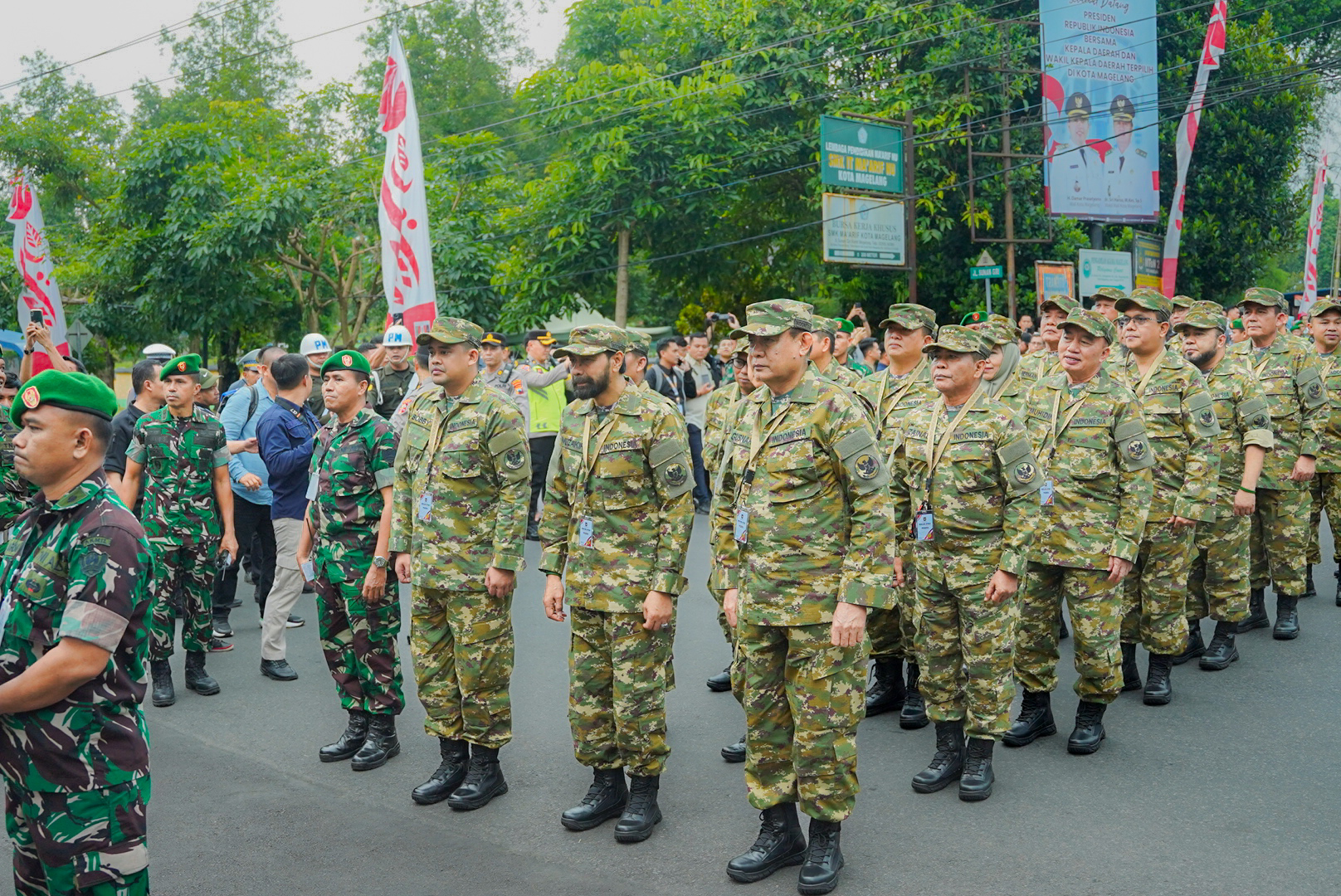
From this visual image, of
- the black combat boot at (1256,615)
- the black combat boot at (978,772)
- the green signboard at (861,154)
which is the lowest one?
the black combat boot at (1256,615)

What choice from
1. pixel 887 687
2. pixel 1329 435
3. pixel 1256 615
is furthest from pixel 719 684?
pixel 1329 435

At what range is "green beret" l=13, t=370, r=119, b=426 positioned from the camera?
9.50ft

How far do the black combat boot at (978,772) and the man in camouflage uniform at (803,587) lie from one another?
0.96 meters

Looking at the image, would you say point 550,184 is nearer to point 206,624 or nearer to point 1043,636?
point 206,624

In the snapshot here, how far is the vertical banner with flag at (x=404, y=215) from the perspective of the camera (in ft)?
31.1

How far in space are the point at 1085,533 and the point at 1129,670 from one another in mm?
1352

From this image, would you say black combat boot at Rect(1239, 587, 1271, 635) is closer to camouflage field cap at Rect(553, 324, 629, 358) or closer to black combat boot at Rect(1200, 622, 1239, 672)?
black combat boot at Rect(1200, 622, 1239, 672)

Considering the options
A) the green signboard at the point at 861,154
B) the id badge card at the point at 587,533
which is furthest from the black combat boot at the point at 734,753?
the green signboard at the point at 861,154

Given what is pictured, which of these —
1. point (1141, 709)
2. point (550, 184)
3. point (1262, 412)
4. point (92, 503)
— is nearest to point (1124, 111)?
point (550, 184)

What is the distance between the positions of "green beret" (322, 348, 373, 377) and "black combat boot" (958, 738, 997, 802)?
130 inches

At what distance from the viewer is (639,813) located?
4.57 metres

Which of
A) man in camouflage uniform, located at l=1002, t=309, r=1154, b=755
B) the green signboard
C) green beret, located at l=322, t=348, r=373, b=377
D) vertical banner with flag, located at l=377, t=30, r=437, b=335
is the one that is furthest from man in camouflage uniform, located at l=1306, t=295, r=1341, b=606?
the green signboard

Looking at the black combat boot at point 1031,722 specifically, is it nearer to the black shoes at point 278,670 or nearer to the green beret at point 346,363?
the green beret at point 346,363

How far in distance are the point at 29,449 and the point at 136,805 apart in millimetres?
955
